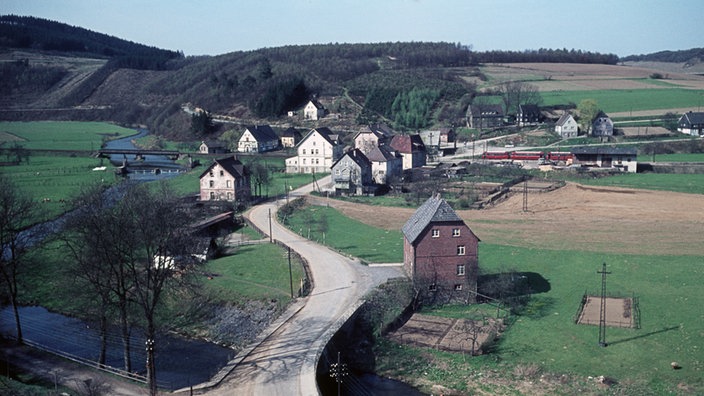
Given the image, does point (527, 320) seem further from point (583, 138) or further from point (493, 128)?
point (493, 128)

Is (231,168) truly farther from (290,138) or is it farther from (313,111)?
(313,111)

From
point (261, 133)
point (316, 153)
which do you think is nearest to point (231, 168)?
point (316, 153)

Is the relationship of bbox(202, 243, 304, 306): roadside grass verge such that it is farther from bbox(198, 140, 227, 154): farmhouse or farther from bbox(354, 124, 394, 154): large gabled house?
bbox(198, 140, 227, 154): farmhouse

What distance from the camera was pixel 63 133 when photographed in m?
98.6

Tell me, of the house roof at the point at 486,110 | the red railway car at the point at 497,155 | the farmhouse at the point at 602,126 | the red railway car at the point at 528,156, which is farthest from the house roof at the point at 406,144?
the farmhouse at the point at 602,126

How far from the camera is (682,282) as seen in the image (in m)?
37.1

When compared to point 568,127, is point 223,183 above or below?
below

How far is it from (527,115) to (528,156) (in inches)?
1163

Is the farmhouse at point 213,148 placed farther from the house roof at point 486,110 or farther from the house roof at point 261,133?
the house roof at point 486,110

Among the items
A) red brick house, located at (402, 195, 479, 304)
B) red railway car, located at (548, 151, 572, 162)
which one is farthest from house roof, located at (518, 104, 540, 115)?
red brick house, located at (402, 195, 479, 304)

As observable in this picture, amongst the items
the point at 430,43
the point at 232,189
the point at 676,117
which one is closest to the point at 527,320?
the point at 232,189

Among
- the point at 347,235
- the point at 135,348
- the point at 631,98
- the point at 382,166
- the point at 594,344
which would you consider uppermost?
the point at 631,98

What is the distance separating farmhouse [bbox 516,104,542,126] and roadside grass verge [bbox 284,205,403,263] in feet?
211

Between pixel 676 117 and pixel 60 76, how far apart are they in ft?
318
